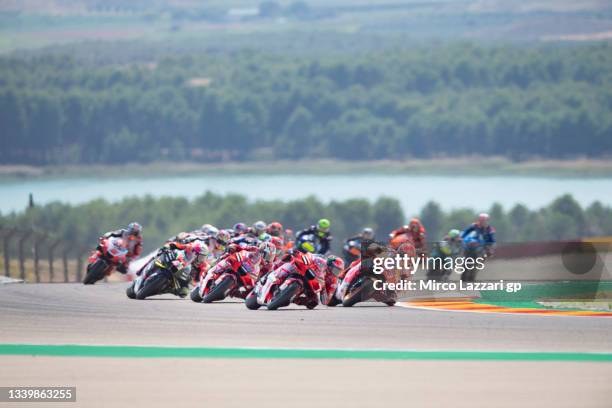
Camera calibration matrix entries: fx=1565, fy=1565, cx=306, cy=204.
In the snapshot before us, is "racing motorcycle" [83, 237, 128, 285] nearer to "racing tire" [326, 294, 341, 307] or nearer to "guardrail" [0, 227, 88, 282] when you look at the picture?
"guardrail" [0, 227, 88, 282]

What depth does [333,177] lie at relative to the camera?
16025cm

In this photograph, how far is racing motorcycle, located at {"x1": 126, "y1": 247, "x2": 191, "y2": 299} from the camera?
27.9 m

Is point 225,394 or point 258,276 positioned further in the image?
point 258,276

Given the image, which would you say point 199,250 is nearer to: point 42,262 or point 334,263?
point 334,263

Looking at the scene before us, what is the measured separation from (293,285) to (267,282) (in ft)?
1.86

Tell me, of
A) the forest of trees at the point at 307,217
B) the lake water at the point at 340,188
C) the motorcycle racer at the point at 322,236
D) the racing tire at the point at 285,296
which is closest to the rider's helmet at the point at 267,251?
the racing tire at the point at 285,296

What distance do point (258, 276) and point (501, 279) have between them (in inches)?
181

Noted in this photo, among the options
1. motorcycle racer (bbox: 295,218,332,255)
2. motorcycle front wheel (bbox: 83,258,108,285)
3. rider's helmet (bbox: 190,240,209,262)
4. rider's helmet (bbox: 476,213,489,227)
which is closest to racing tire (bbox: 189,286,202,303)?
rider's helmet (bbox: 190,240,209,262)

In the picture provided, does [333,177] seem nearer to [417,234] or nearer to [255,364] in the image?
[417,234]

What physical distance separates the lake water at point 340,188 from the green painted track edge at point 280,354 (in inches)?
3638

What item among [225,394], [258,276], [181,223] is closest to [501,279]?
[258,276]

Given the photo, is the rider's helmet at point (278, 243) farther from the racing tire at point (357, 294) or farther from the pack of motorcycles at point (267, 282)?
the racing tire at point (357, 294)

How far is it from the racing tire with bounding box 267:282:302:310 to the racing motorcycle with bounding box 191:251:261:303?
170 centimetres

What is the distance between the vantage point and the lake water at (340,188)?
12381cm
